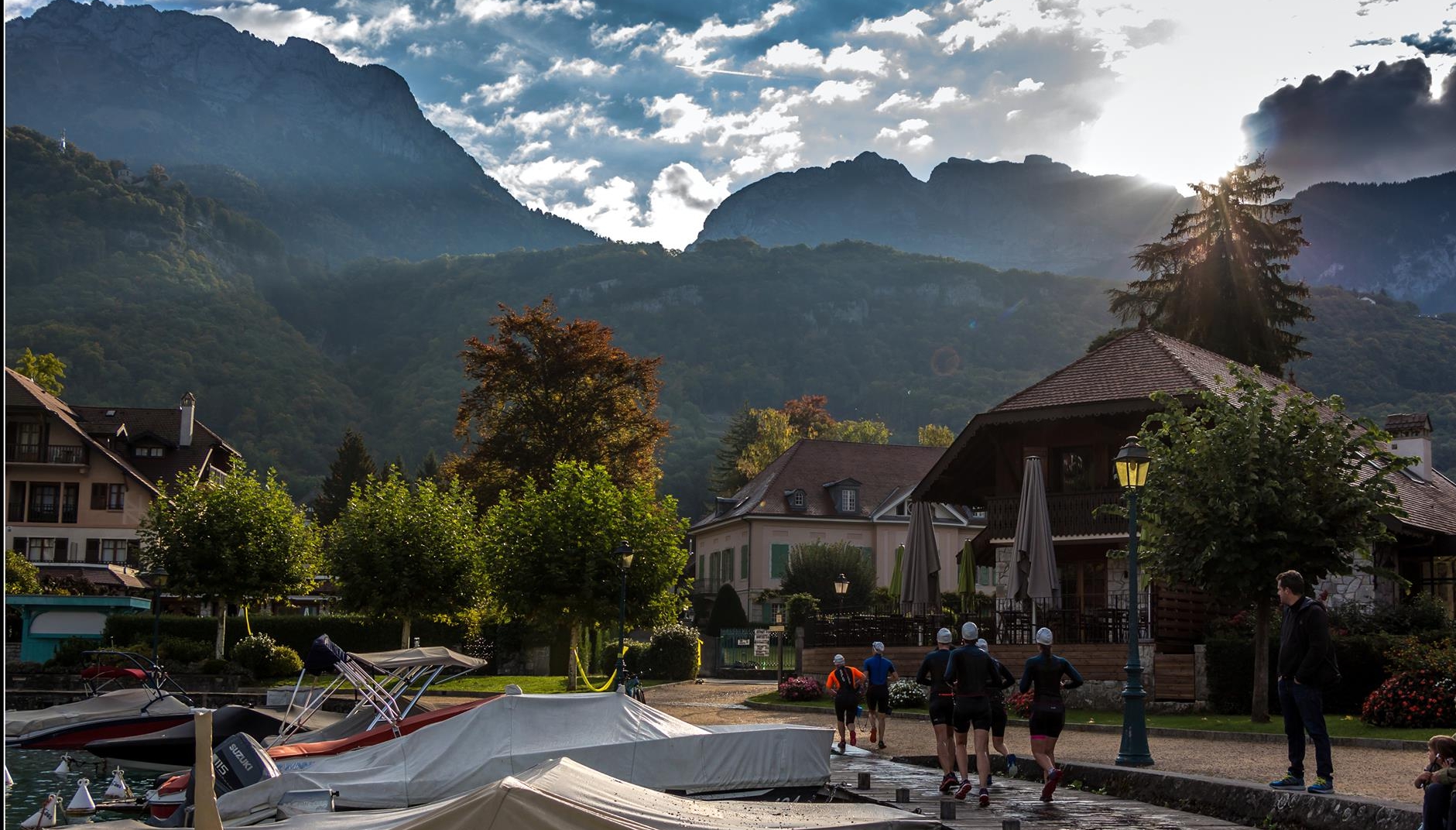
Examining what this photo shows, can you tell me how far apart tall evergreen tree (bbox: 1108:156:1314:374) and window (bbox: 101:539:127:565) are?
148 ft

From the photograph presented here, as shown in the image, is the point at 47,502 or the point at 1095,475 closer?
the point at 1095,475

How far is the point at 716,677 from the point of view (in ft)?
169

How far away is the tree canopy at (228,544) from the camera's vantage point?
4341 centimetres

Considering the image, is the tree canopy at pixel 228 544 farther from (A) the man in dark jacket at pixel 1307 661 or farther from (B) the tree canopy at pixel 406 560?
(A) the man in dark jacket at pixel 1307 661

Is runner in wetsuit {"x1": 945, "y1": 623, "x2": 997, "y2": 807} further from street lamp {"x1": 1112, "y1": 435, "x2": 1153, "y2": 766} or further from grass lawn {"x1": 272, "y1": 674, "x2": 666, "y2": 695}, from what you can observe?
grass lawn {"x1": 272, "y1": 674, "x2": 666, "y2": 695}

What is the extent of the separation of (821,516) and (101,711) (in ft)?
132

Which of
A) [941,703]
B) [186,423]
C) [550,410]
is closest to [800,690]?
[941,703]

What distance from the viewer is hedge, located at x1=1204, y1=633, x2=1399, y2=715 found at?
84.0ft

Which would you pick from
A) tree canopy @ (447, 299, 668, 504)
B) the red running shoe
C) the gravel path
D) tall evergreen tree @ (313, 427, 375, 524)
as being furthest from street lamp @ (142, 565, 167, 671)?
tall evergreen tree @ (313, 427, 375, 524)

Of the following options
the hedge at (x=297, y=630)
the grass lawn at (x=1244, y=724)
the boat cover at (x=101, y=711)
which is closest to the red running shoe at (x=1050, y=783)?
the grass lawn at (x=1244, y=724)

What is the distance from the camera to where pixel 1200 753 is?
19766mm

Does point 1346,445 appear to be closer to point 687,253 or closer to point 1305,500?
point 1305,500

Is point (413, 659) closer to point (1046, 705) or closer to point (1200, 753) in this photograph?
point (1046, 705)

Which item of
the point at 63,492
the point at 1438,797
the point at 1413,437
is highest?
the point at 1413,437
